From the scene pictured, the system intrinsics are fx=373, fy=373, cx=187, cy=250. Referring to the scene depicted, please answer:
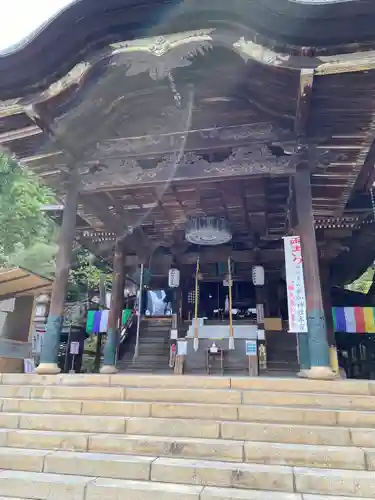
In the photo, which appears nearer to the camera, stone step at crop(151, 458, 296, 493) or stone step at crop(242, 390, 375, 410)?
stone step at crop(151, 458, 296, 493)

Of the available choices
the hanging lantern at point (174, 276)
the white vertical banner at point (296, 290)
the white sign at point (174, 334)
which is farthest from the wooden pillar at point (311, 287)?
the white sign at point (174, 334)

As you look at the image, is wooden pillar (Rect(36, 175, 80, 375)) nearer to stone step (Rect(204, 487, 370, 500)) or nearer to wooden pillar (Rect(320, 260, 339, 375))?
stone step (Rect(204, 487, 370, 500))

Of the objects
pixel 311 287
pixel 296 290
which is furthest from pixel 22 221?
pixel 311 287

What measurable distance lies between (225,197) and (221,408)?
5104 mm

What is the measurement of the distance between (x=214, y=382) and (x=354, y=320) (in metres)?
10.3

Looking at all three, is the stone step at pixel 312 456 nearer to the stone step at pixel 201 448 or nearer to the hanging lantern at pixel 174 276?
the stone step at pixel 201 448

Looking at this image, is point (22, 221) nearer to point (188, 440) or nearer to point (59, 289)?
point (59, 289)

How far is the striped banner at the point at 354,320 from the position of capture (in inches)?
521

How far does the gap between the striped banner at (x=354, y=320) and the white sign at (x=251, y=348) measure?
417 centimetres

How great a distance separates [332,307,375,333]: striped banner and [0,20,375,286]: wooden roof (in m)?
5.74

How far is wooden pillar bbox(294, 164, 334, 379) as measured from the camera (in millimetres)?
5371

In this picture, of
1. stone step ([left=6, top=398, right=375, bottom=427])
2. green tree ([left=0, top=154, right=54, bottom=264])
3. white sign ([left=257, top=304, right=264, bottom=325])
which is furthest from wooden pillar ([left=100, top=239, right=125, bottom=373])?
stone step ([left=6, top=398, right=375, bottom=427])

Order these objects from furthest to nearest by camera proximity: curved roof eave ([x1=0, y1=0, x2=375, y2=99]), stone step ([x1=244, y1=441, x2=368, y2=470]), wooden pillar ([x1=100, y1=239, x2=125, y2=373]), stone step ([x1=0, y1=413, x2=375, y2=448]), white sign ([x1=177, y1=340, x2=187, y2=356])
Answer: white sign ([x1=177, y1=340, x2=187, y2=356]), wooden pillar ([x1=100, y1=239, x2=125, y2=373]), curved roof eave ([x1=0, y1=0, x2=375, y2=99]), stone step ([x1=0, y1=413, x2=375, y2=448]), stone step ([x1=244, y1=441, x2=368, y2=470])

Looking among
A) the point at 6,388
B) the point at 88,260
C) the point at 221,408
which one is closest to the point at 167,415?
the point at 221,408
